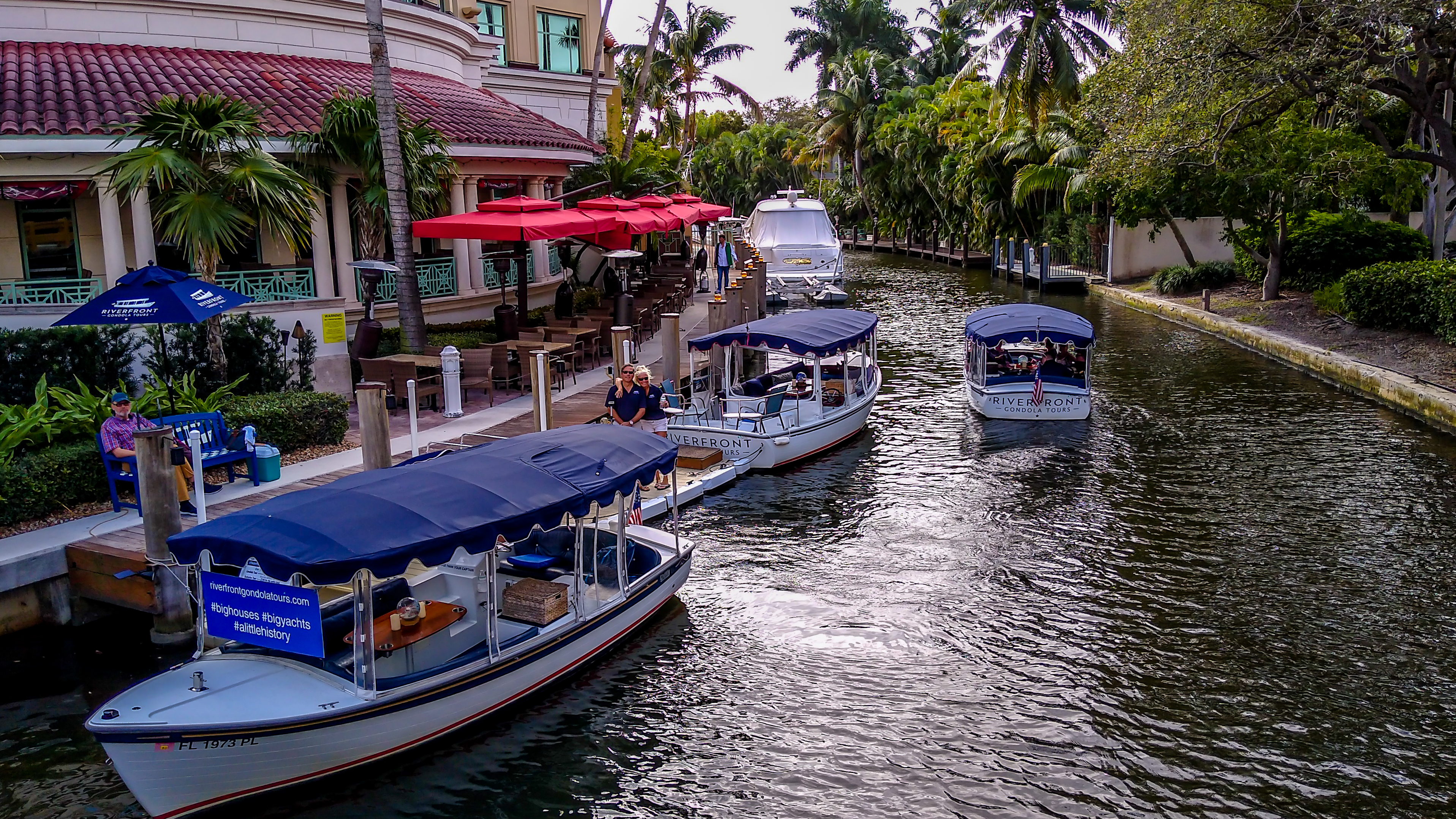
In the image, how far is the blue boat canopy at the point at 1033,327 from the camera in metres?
21.9

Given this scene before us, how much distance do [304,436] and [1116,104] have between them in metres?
24.2

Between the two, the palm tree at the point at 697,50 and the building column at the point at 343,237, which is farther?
the palm tree at the point at 697,50

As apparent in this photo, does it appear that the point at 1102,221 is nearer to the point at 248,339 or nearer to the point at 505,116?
the point at 505,116

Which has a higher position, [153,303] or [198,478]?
[153,303]

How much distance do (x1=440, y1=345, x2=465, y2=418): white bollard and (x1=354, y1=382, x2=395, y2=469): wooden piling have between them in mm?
4409

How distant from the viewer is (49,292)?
19.8 meters

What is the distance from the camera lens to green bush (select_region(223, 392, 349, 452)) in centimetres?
1600

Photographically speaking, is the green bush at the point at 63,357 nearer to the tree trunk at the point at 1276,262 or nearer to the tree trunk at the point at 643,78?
the tree trunk at the point at 643,78

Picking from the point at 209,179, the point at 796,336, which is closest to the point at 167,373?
the point at 209,179

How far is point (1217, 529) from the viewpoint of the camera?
51.6 feet

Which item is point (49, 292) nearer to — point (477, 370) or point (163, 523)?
point (477, 370)

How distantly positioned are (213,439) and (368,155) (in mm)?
8307

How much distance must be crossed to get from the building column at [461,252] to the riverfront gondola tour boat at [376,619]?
50.7ft

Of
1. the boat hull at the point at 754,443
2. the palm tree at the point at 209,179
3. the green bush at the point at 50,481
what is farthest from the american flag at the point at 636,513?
the palm tree at the point at 209,179
